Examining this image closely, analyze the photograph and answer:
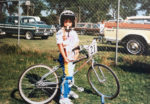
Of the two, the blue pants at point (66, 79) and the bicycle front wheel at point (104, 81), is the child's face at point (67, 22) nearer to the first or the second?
the blue pants at point (66, 79)

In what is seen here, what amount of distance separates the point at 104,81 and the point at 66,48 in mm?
941

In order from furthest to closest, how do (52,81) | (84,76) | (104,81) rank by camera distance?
(84,76) < (104,81) < (52,81)

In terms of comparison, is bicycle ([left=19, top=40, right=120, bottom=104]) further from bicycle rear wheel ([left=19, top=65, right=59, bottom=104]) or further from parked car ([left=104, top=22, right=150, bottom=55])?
parked car ([left=104, top=22, right=150, bottom=55])

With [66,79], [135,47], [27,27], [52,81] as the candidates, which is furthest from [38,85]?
[27,27]

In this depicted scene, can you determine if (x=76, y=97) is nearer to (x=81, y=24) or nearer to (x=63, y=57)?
(x=63, y=57)

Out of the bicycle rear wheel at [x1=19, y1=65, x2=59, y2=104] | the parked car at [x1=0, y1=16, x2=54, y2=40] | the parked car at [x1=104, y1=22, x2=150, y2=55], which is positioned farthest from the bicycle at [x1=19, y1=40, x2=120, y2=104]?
the parked car at [x1=0, y1=16, x2=54, y2=40]

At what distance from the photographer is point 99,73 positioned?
3268mm

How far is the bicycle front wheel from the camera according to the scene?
3.17 m

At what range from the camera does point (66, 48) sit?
9.96 feet

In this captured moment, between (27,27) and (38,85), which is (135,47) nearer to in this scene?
(38,85)

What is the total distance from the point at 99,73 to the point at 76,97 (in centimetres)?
60

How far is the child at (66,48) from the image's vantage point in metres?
2.96

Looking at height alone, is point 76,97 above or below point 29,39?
below

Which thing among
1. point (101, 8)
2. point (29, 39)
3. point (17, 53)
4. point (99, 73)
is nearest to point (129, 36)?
point (101, 8)
